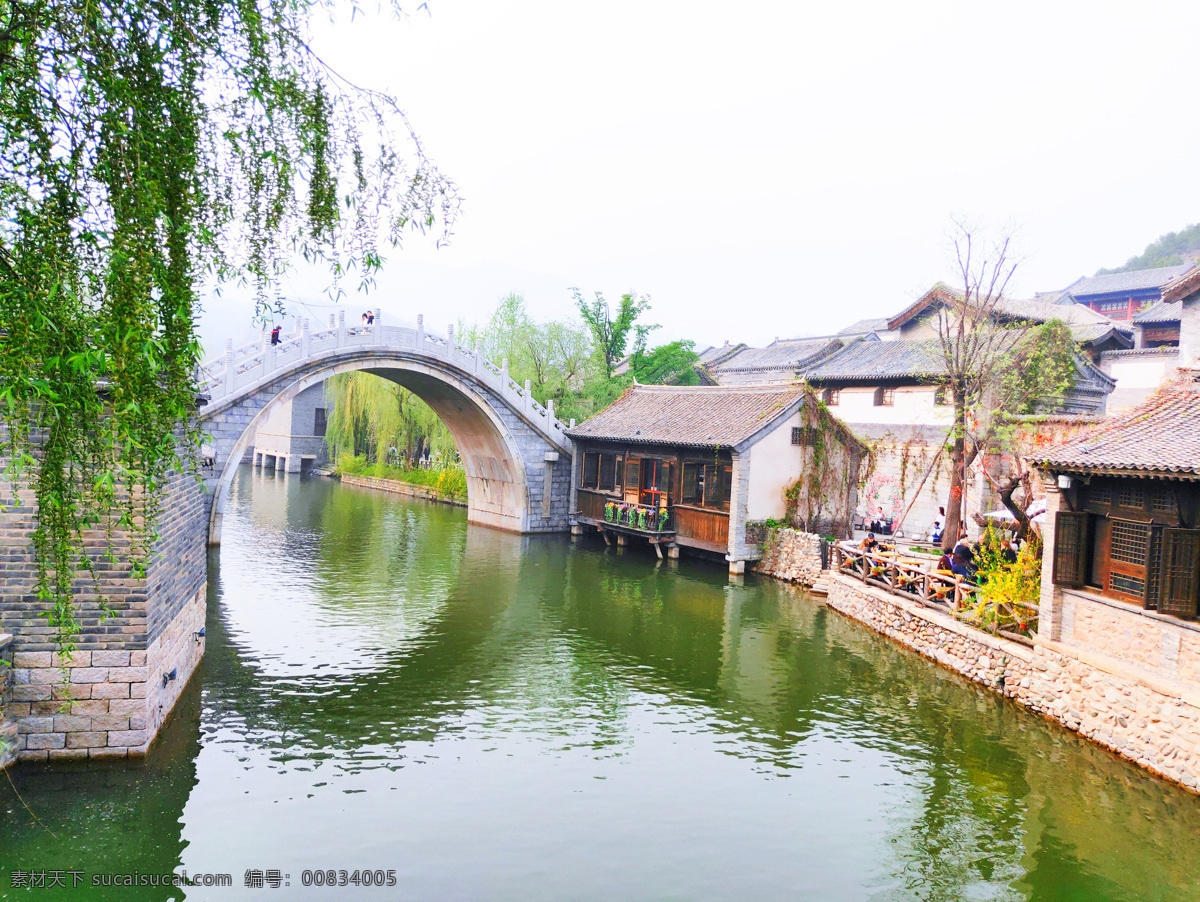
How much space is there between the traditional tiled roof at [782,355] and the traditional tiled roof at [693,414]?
35.2 feet

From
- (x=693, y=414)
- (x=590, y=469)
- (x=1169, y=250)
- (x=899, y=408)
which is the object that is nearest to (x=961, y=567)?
(x=693, y=414)

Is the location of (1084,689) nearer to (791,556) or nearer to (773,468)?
(791,556)

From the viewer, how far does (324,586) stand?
1691cm

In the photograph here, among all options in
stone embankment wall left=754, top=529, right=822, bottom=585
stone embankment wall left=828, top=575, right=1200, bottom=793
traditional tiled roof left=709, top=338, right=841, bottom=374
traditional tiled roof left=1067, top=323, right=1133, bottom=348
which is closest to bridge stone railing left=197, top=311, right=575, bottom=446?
stone embankment wall left=754, top=529, right=822, bottom=585

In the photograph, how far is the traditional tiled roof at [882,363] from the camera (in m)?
22.9

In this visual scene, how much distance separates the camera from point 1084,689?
33.0 feet

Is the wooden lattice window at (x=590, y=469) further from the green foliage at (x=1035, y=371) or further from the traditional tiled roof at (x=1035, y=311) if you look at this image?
the traditional tiled roof at (x=1035, y=311)

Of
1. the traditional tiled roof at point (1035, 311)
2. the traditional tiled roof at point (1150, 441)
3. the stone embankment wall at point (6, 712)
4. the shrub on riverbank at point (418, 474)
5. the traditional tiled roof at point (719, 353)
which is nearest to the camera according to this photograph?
the stone embankment wall at point (6, 712)

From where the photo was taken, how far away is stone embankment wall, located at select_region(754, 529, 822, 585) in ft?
60.6

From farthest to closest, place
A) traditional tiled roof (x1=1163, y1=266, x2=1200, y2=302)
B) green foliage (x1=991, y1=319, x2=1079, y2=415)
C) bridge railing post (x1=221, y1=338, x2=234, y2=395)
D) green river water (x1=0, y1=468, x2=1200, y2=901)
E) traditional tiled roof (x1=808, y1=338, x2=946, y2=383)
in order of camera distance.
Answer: traditional tiled roof (x1=808, y1=338, x2=946, y2=383) → traditional tiled roof (x1=1163, y1=266, x2=1200, y2=302) → green foliage (x1=991, y1=319, x2=1079, y2=415) → bridge railing post (x1=221, y1=338, x2=234, y2=395) → green river water (x1=0, y1=468, x2=1200, y2=901)

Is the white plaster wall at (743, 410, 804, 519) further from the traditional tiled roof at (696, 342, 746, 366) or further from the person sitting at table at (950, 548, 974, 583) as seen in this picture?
the traditional tiled roof at (696, 342, 746, 366)

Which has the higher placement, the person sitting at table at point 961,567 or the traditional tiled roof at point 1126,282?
the traditional tiled roof at point 1126,282

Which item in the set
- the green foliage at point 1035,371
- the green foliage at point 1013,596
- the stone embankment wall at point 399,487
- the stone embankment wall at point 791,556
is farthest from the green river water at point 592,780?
the stone embankment wall at point 399,487

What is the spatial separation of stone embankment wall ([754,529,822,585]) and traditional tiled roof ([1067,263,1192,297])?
116 ft
